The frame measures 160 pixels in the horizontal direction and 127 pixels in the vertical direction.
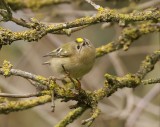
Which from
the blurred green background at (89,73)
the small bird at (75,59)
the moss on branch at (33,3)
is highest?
the moss on branch at (33,3)

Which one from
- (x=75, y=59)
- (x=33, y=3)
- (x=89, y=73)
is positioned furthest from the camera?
(x=89, y=73)

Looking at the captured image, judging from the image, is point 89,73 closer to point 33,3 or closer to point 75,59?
point 33,3

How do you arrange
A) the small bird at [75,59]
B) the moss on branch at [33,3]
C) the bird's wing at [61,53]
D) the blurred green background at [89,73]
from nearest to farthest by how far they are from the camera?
the small bird at [75,59], the bird's wing at [61,53], the moss on branch at [33,3], the blurred green background at [89,73]

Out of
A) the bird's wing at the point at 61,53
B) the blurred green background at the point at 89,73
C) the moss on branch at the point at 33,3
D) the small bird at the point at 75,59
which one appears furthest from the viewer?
the blurred green background at the point at 89,73

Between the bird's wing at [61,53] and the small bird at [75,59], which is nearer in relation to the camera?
the small bird at [75,59]

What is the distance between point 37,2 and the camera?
3.67 meters

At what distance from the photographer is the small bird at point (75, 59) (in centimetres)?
277

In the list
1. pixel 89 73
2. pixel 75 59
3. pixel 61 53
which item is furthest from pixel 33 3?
pixel 89 73

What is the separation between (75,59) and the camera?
285 cm

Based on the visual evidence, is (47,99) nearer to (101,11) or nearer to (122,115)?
(101,11)

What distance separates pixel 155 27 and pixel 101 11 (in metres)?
0.79

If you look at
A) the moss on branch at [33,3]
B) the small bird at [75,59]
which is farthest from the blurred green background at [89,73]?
the small bird at [75,59]

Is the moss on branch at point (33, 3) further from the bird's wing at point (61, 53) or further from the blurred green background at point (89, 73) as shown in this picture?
the bird's wing at point (61, 53)

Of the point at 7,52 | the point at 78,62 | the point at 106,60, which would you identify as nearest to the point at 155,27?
the point at 78,62
